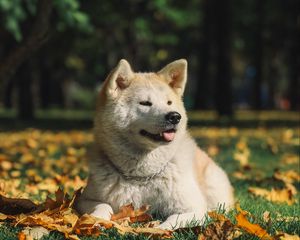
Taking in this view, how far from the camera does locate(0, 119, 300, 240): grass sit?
4445 millimetres

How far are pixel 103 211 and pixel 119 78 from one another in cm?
106

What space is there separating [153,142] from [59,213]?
0.88 meters

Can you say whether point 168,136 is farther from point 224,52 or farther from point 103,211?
point 224,52

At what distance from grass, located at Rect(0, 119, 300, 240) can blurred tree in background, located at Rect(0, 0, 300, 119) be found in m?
1.37

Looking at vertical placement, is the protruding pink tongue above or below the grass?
above

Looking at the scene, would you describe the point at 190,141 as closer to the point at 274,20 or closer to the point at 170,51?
the point at 274,20

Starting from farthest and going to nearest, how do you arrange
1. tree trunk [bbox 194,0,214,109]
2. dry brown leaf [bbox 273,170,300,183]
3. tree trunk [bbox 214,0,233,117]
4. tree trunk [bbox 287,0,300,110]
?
1. tree trunk [bbox 287,0,300,110]
2. tree trunk [bbox 194,0,214,109]
3. tree trunk [bbox 214,0,233,117]
4. dry brown leaf [bbox 273,170,300,183]

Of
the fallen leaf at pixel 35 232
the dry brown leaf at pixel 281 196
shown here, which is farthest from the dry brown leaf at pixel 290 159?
the fallen leaf at pixel 35 232

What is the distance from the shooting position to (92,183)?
5.07 meters

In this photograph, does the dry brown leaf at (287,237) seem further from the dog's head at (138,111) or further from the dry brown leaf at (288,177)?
the dry brown leaf at (288,177)

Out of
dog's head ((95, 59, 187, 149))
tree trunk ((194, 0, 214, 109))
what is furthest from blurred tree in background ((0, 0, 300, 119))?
dog's head ((95, 59, 187, 149))

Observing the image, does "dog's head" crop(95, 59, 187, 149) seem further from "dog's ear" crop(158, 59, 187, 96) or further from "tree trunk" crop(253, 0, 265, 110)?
"tree trunk" crop(253, 0, 265, 110)

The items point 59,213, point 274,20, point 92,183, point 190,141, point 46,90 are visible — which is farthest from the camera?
point 46,90

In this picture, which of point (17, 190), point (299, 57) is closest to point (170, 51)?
point (299, 57)
